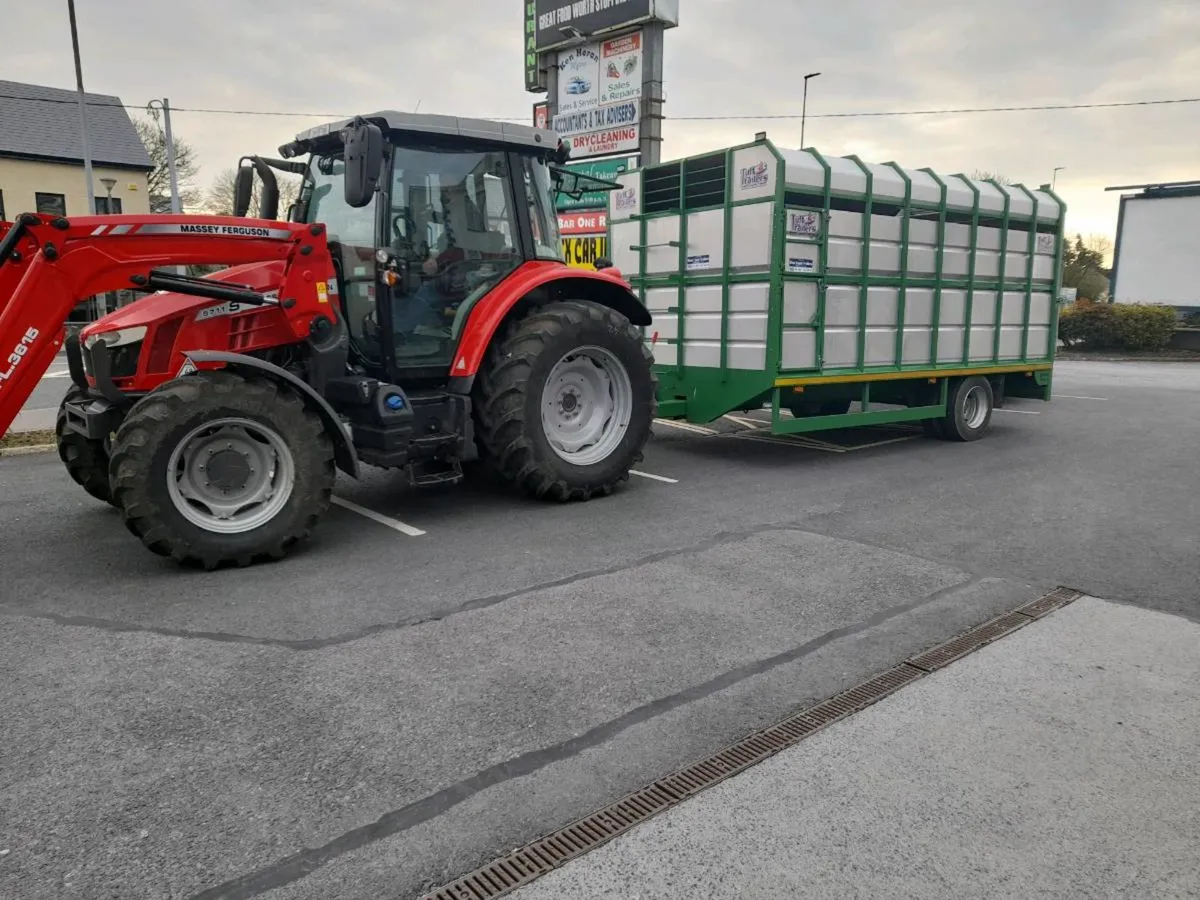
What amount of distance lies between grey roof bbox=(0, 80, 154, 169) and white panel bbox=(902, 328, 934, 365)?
27.8 m

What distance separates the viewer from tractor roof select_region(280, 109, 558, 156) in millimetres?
5410

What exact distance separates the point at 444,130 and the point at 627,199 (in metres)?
3.42

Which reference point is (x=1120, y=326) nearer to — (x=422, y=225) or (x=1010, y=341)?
(x=1010, y=341)

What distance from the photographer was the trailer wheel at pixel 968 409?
916 cm

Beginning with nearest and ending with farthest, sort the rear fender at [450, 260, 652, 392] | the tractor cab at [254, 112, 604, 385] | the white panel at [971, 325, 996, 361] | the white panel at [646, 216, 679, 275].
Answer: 1. the tractor cab at [254, 112, 604, 385]
2. the rear fender at [450, 260, 652, 392]
3. the white panel at [646, 216, 679, 275]
4. the white panel at [971, 325, 996, 361]

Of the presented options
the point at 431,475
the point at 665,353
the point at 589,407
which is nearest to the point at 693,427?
the point at 665,353

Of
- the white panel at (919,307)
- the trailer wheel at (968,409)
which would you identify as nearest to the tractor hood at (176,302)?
the white panel at (919,307)

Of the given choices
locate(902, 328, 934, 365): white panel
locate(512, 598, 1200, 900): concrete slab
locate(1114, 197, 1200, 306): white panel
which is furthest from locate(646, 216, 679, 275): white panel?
locate(1114, 197, 1200, 306): white panel

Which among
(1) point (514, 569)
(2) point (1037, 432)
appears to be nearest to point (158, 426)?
(1) point (514, 569)

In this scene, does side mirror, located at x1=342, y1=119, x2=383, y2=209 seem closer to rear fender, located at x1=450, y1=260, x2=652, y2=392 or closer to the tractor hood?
the tractor hood

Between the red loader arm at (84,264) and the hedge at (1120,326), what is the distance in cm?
2701

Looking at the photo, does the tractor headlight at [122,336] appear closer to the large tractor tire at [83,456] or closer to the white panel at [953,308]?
the large tractor tire at [83,456]

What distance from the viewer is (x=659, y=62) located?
46.5 feet

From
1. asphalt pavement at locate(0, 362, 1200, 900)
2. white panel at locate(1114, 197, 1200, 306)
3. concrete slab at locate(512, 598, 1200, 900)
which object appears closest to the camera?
concrete slab at locate(512, 598, 1200, 900)
